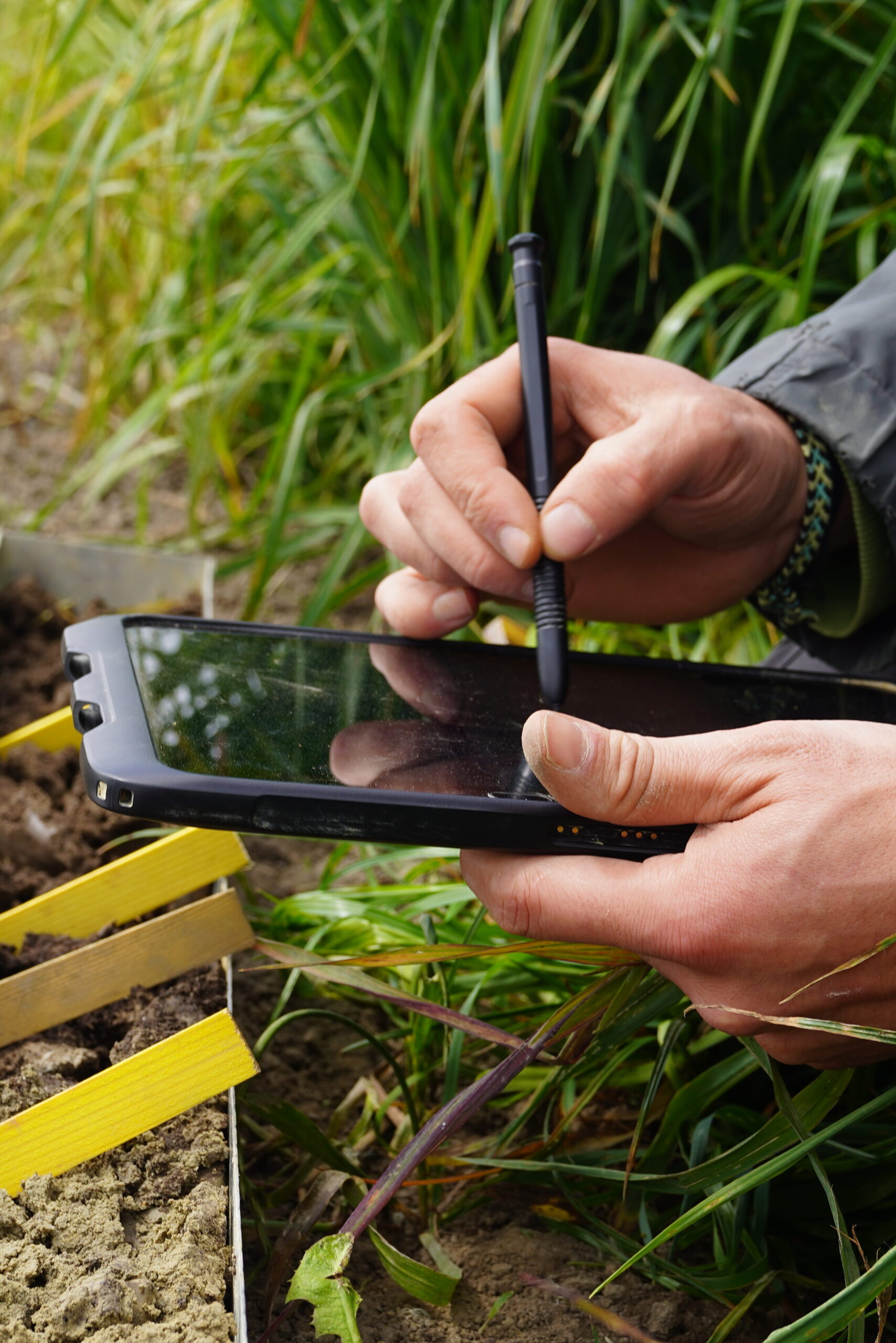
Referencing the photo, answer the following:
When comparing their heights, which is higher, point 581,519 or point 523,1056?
point 581,519

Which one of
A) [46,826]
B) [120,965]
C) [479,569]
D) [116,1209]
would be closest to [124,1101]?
[116,1209]

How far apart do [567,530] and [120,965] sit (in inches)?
23.8

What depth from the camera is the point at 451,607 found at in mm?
1280

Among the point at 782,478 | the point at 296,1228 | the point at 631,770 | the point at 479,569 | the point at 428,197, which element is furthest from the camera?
the point at 428,197

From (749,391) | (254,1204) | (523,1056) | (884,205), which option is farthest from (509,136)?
(254,1204)

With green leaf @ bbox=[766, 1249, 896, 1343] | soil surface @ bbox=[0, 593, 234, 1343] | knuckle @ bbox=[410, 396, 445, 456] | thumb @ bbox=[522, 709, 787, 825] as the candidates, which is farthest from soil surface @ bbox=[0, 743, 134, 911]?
green leaf @ bbox=[766, 1249, 896, 1343]

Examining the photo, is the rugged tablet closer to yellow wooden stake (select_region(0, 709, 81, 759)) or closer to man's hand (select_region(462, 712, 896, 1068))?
man's hand (select_region(462, 712, 896, 1068))

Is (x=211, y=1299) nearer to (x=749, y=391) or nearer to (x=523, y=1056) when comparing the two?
(x=523, y=1056)

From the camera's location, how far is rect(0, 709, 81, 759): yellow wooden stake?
1.51m

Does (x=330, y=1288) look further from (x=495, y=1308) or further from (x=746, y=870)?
(x=746, y=870)

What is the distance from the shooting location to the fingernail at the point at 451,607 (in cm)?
128

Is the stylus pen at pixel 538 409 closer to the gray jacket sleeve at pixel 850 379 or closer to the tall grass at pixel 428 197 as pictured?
the gray jacket sleeve at pixel 850 379

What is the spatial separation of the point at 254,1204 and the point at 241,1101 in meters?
0.10

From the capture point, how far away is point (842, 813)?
2.84ft
